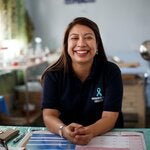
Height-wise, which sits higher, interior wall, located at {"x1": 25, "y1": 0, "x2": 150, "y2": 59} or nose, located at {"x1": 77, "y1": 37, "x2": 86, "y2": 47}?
interior wall, located at {"x1": 25, "y1": 0, "x2": 150, "y2": 59}

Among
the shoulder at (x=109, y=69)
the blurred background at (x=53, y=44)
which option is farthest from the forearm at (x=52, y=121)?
the blurred background at (x=53, y=44)

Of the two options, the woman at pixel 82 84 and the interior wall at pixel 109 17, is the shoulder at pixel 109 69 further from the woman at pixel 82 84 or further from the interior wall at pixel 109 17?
the interior wall at pixel 109 17

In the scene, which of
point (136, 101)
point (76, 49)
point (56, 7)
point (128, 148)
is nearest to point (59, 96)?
point (76, 49)

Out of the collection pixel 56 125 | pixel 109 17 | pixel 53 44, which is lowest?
pixel 56 125

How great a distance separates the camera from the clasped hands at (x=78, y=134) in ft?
3.44

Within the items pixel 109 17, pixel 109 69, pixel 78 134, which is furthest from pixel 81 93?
pixel 109 17

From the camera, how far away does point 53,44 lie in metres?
3.81

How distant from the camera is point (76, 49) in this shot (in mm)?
1374

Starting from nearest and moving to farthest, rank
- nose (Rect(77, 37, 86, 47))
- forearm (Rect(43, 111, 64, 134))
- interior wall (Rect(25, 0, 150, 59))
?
forearm (Rect(43, 111, 64, 134)), nose (Rect(77, 37, 86, 47)), interior wall (Rect(25, 0, 150, 59))

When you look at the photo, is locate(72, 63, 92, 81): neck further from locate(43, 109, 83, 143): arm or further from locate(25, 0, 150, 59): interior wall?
locate(25, 0, 150, 59): interior wall

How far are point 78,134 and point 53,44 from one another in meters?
2.83

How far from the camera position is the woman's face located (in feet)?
4.46

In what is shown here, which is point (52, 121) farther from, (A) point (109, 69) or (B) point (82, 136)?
(A) point (109, 69)

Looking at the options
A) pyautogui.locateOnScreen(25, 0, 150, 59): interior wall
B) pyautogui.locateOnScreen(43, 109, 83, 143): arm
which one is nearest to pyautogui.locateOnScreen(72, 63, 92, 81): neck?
pyautogui.locateOnScreen(43, 109, 83, 143): arm
